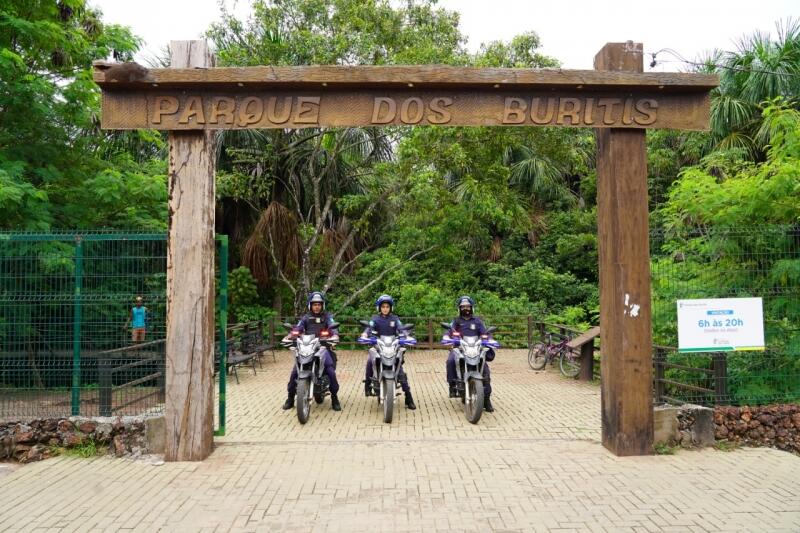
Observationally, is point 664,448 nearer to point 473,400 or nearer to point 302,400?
point 473,400

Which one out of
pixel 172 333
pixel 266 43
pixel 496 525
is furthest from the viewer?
pixel 266 43

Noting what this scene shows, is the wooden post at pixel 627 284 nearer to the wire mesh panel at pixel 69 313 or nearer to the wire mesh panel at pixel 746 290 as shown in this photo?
the wire mesh panel at pixel 746 290

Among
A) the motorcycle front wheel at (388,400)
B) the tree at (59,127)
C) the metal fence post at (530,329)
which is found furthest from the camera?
the metal fence post at (530,329)

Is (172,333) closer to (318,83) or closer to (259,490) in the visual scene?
(259,490)

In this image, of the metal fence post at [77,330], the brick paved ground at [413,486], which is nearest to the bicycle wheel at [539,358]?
the brick paved ground at [413,486]

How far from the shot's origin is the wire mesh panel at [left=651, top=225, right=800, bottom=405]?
7.16 metres

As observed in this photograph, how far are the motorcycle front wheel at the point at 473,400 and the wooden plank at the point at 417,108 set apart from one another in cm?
359

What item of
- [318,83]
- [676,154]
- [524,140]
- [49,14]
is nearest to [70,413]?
[318,83]

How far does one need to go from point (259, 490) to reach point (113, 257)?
331 cm

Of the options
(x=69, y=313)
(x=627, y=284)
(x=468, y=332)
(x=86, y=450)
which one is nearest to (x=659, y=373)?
(x=627, y=284)

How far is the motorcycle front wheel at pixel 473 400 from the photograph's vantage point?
26.4 ft

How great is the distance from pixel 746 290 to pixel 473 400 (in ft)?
12.1

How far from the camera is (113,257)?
271 inches

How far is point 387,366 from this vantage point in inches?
331
